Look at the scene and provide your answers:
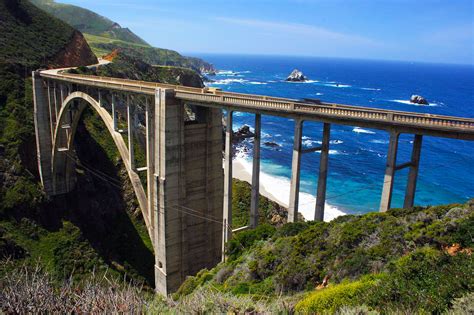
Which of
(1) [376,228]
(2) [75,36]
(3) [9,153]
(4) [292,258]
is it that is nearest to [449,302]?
(1) [376,228]

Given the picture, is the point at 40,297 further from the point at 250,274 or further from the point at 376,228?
the point at 376,228

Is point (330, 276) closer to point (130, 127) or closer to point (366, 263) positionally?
point (366, 263)

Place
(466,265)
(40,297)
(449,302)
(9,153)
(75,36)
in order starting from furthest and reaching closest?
(75,36)
(9,153)
(466,265)
(449,302)
(40,297)

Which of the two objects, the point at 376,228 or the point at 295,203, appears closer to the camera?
the point at 376,228

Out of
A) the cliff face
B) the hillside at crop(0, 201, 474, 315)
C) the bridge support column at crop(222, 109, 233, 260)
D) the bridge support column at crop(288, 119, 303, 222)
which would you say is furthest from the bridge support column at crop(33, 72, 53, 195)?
the bridge support column at crop(288, 119, 303, 222)

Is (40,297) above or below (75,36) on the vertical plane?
below

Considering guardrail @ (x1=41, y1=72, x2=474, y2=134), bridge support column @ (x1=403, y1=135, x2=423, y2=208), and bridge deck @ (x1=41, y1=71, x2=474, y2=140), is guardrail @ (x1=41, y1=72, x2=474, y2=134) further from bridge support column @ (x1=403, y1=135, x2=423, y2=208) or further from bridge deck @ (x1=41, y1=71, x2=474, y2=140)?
bridge support column @ (x1=403, y1=135, x2=423, y2=208)

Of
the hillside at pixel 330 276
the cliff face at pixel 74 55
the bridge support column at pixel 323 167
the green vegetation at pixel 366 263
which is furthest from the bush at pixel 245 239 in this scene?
the cliff face at pixel 74 55
